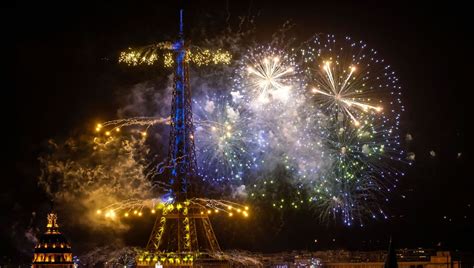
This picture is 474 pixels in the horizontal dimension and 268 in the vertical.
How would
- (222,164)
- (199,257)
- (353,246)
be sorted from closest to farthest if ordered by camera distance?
(222,164), (199,257), (353,246)

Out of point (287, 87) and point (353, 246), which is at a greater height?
point (287, 87)

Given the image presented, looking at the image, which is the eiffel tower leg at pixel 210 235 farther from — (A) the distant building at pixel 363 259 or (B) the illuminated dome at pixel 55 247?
(B) the illuminated dome at pixel 55 247

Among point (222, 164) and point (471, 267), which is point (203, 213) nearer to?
point (222, 164)

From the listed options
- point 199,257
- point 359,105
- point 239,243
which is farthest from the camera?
point 239,243

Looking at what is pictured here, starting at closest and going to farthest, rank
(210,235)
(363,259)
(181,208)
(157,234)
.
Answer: (181,208), (157,234), (210,235), (363,259)

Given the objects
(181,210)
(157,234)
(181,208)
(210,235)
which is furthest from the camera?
(210,235)

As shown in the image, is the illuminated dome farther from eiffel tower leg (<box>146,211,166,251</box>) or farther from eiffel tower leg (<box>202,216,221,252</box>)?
eiffel tower leg (<box>202,216,221,252</box>)

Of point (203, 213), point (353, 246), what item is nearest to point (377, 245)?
point (353, 246)

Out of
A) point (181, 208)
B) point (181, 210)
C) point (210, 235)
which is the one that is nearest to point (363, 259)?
point (210, 235)

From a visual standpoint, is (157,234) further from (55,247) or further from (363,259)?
(363,259)
